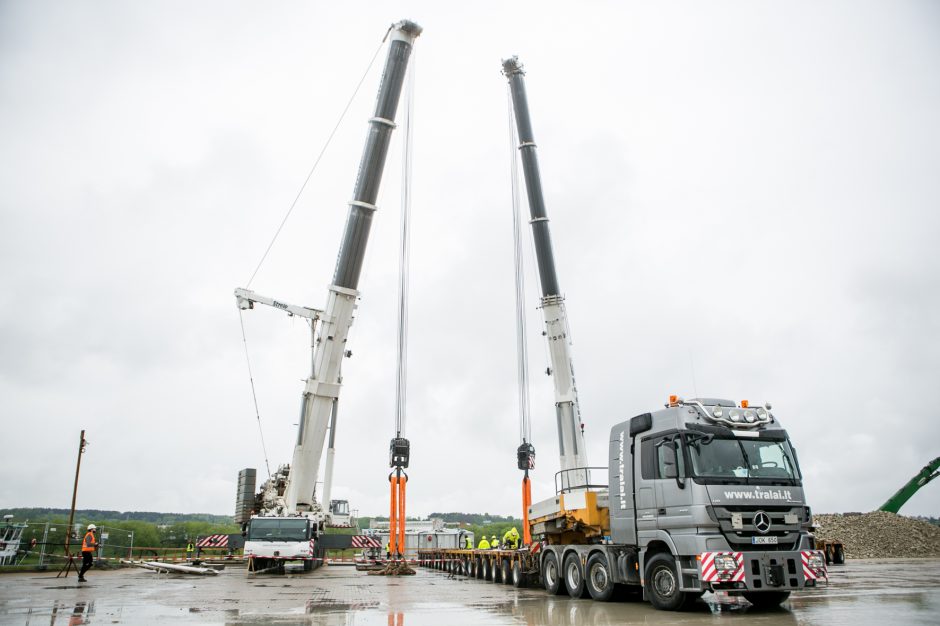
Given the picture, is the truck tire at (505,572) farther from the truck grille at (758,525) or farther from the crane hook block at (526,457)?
the truck grille at (758,525)

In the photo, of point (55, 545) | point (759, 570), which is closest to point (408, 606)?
point (759, 570)

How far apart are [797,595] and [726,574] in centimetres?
434

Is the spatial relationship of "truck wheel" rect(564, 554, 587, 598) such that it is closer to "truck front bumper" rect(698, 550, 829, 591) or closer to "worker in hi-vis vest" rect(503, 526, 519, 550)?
"truck front bumper" rect(698, 550, 829, 591)

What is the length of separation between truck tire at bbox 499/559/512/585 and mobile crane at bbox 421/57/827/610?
Answer: 324 centimetres

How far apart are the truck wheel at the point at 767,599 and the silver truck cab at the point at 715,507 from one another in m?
0.02

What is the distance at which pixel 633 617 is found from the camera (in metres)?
8.47

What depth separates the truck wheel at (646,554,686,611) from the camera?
9.16m

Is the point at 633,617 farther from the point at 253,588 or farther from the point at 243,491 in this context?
the point at 243,491

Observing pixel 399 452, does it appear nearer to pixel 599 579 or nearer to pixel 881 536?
→ pixel 599 579

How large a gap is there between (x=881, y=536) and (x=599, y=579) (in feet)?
92.2

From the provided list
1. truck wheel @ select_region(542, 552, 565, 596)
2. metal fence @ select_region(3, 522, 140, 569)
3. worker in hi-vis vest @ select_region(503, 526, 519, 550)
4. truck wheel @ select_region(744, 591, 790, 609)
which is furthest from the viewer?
metal fence @ select_region(3, 522, 140, 569)

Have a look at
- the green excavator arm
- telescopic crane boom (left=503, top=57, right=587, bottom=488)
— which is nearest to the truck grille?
telescopic crane boom (left=503, top=57, right=587, bottom=488)

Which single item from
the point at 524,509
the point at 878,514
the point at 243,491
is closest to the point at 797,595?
the point at 524,509

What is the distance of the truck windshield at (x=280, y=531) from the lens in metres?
18.8
